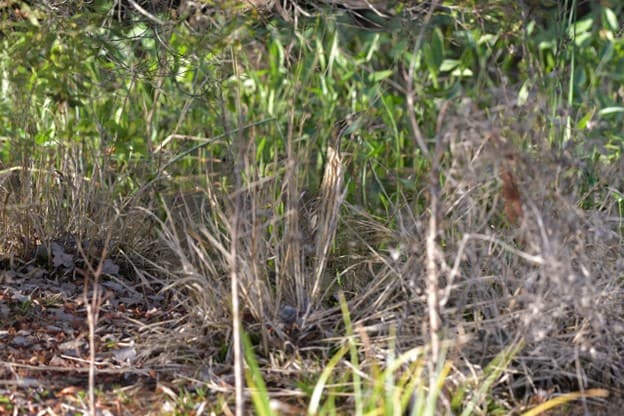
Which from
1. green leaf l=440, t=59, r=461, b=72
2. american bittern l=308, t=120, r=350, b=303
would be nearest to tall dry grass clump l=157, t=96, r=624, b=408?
american bittern l=308, t=120, r=350, b=303

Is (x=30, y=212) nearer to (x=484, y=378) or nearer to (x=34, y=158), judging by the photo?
(x=34, y=158)

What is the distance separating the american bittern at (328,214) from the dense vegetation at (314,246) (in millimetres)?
12

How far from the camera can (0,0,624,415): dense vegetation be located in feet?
8.39

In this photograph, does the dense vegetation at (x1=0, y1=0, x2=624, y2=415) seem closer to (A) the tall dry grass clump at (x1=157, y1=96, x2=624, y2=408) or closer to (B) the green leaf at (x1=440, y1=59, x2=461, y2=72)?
(A) the tall dry grass clump at (x1=157, y1=96, x2=624, y2=408)

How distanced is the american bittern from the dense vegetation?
0.01 m

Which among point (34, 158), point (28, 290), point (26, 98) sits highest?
point (26, 98)

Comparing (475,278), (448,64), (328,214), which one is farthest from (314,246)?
(448,64)

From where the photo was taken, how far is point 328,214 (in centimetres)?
324

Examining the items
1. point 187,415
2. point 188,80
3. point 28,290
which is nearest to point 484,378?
point 187,415

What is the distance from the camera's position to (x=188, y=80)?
205 inches

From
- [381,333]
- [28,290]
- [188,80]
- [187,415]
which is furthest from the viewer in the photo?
[188,80]

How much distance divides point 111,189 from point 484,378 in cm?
197

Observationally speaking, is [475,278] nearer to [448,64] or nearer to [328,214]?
[328,214]

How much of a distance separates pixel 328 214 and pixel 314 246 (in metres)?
0.26
